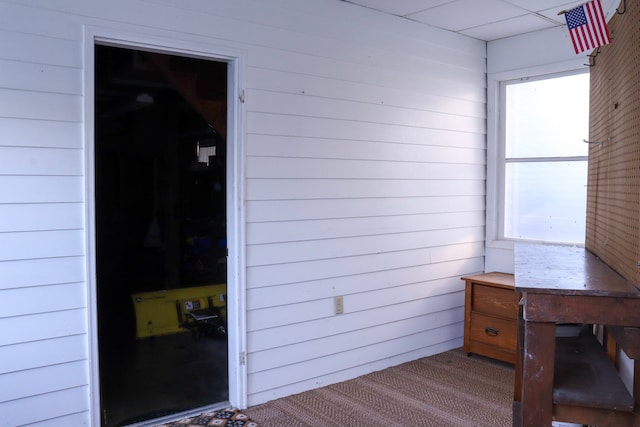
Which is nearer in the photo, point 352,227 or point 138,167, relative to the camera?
point 352,227

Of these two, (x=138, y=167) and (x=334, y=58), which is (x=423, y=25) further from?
(x=138, y=167)

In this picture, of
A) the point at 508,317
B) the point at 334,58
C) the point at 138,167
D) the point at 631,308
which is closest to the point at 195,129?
the point at 138,167

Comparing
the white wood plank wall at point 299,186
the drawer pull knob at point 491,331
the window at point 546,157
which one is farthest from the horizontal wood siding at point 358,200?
the drawer pull knob at point 491,331

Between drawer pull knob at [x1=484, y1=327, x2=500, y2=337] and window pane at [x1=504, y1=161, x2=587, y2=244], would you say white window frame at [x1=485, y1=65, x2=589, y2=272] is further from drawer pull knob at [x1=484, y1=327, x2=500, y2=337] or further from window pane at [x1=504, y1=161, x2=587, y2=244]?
drawer pull knob at [x1=484, y1=327, x2=500, y2=337]

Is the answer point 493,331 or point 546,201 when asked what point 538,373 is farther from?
point 546,201

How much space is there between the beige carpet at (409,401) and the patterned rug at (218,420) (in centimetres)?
6

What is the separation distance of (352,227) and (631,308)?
230cm

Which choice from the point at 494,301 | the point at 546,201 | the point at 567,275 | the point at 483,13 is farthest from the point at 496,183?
the point at 567,275

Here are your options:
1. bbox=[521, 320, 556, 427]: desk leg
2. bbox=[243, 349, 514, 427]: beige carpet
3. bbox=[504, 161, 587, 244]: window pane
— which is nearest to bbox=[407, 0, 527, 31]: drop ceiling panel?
bbox=[504, 161, 587, 244]: window pane

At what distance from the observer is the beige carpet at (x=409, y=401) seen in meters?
3.20

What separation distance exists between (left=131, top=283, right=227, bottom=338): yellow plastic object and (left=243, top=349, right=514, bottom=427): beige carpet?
1.57m

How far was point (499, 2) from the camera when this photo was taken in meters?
3.76

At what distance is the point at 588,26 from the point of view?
268 cm

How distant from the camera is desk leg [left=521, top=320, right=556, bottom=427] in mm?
1746
